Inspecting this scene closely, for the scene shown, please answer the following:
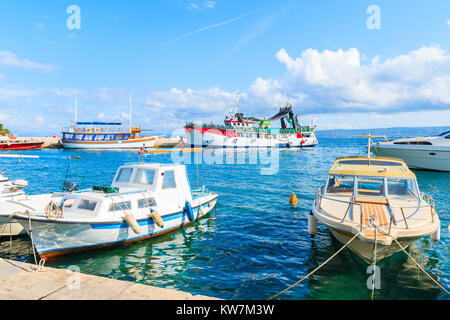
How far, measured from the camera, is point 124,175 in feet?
46.2

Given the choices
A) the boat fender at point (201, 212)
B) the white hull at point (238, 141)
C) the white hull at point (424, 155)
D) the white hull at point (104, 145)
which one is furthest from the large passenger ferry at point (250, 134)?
the boat fender at point (201, 212)

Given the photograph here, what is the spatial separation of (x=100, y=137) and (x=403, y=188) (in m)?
83.8

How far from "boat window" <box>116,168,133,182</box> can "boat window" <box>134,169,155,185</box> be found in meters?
0.54

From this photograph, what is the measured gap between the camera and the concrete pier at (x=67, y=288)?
20.3 feet

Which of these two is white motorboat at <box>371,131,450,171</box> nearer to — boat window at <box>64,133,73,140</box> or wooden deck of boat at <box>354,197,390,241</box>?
wooden deck of boat at <box>354,197,390,241</box>

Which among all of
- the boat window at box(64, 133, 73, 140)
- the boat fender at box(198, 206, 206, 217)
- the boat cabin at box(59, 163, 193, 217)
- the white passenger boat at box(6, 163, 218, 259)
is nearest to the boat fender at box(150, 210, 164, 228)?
the white passenger boat at box(6, 163, 218, 259)

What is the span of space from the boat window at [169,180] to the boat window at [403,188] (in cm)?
952

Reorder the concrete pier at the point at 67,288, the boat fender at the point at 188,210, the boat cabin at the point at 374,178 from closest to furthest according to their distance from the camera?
the concrete pier at the point at 67,288, the boat cabin at the point at 374,178, the boat fender at the point at 188,210

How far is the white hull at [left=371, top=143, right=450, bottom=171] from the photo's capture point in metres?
33.2

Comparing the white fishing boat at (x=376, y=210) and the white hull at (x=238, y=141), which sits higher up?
Result: the white hull at (x=238, y=141)

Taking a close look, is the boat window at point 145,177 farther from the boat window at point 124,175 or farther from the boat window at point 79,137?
the boat window at point 79,137

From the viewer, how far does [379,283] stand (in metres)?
8.65

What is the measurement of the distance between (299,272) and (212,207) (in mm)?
8213
